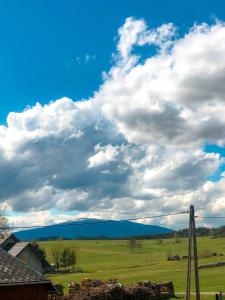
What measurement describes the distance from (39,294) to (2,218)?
5661 centimetres

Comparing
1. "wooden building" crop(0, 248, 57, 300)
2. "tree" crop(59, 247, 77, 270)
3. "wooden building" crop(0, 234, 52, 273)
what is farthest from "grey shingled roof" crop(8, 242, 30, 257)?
"tree" crop(59, 247, 77, 270)

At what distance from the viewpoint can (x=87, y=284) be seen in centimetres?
5756

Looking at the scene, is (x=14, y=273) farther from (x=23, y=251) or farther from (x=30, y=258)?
(x=30, y=258)

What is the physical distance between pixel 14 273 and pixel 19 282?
0.83 meters

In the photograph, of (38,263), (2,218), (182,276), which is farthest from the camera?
(2,218)

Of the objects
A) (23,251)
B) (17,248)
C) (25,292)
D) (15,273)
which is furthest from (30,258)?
(15,273)

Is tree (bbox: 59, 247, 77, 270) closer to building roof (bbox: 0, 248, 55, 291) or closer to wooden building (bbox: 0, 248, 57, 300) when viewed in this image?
wooden building (bbox: 0, 248, 57, 300)

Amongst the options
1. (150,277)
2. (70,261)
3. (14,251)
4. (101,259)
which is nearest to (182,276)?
(150,277)

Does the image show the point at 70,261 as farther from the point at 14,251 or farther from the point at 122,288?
the point at 122,288

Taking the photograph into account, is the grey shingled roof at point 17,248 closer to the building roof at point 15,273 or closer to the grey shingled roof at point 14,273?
the building roof at point 15,273

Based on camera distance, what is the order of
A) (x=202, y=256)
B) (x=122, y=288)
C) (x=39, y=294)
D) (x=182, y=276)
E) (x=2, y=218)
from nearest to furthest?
(x=39, y=294) < (x=122, y=288) < (x=182, y=276) < (x=2, y=218) < (x=202, y=256)

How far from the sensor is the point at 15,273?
31438 mm

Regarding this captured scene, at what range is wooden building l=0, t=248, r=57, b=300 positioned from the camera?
99.6 feet

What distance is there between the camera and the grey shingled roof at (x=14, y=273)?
30.4 m
